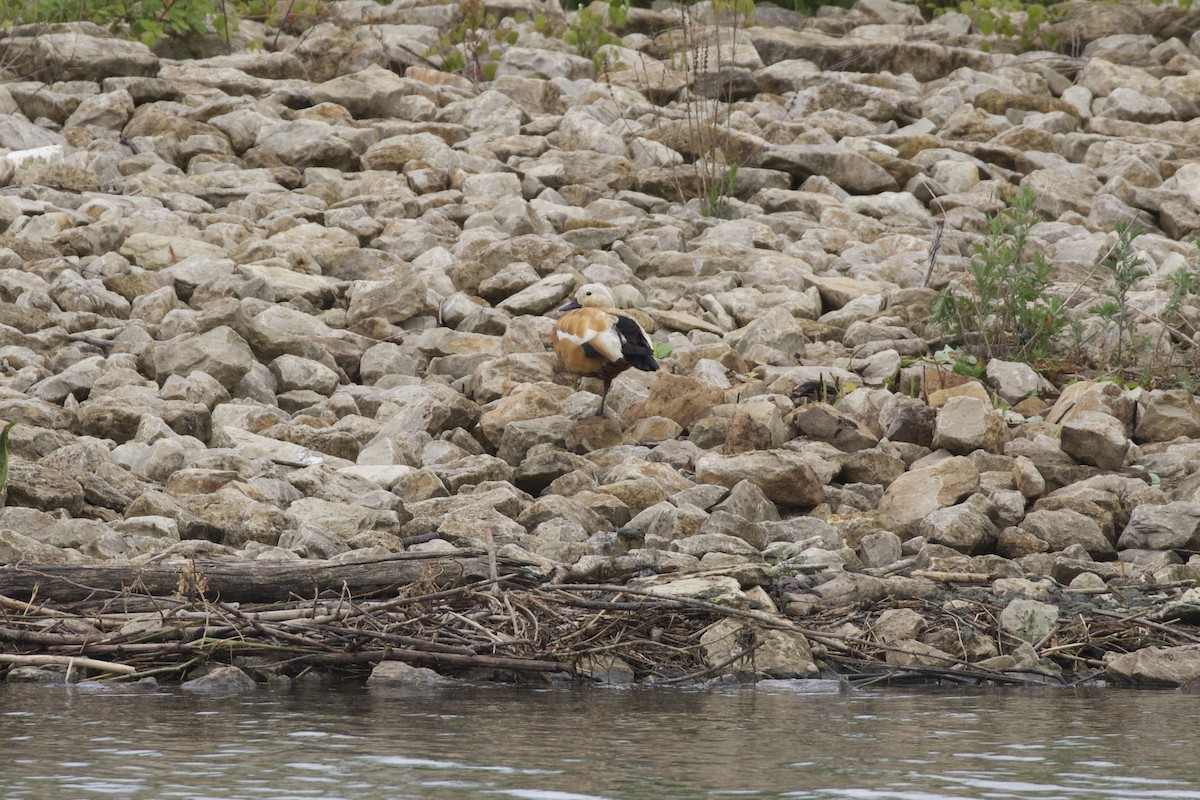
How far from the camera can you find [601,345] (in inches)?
293

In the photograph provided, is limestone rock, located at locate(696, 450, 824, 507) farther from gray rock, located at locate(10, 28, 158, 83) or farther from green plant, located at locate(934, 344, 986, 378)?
gray rock, located at locate(10, 28, 158, 83)

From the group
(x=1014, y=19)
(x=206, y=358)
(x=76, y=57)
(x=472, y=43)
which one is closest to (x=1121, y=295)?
(x=206, y=358)

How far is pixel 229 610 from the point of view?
15.0ft

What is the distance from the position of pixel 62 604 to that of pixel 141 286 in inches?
180

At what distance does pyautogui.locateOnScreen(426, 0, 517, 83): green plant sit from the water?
10.2 meters

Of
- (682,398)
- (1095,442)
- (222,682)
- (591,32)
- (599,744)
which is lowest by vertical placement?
(599,744)

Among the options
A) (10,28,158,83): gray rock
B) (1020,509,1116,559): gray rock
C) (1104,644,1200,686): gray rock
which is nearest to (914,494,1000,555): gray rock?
(1020,509,1116,559): gray rock

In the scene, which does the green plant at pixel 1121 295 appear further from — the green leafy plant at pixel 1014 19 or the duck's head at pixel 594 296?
the green leafy plant at pixel 1014 19

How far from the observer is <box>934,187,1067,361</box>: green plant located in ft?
27.2

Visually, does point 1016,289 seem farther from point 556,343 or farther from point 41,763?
point 41,763

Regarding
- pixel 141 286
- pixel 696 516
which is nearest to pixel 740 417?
pixel 696 516

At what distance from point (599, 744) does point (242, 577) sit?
1682 mm

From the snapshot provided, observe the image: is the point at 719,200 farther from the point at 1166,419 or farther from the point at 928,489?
the point at 928,489

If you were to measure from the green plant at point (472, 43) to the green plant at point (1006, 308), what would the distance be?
21.1 feet
